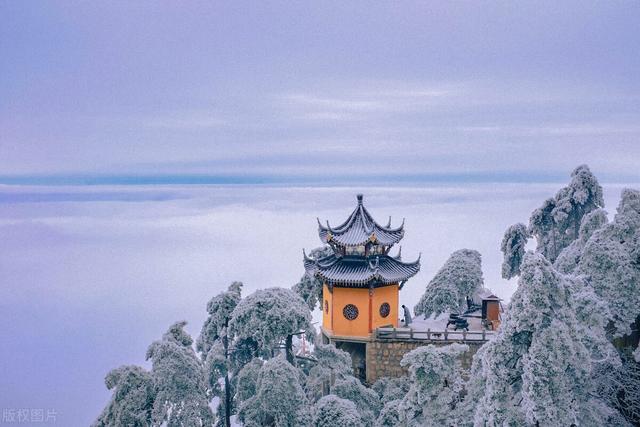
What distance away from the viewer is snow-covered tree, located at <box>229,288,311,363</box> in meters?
19.3

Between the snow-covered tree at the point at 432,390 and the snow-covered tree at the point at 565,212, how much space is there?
529 inches

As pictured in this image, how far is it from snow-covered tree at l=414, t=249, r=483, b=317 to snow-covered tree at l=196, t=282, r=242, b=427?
9.84 meters

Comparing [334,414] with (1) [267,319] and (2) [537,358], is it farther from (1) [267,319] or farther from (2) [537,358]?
(2) [537,358]

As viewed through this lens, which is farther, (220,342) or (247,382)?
(220,342)

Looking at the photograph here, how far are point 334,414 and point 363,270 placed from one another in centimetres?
751

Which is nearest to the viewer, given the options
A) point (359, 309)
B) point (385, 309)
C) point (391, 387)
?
point (391, 387)

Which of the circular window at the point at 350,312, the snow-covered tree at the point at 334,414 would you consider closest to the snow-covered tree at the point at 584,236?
the circular window at the point at 350,312

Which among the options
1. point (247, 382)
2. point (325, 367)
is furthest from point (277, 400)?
point (325, 367)

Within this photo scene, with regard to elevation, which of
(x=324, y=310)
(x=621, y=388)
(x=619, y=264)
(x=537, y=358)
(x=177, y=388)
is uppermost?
(x=619, y=264)

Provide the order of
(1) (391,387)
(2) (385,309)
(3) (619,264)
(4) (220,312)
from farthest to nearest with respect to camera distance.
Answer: (2) (385,309) < (1) (391,387) < (4) (220,312) < (3) (619,264)

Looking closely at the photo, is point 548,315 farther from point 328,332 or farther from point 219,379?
point 328,332

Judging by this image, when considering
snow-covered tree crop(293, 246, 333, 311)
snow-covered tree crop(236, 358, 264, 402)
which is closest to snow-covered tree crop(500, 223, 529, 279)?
snow-covered tree crop(293, 246, 333, 311)

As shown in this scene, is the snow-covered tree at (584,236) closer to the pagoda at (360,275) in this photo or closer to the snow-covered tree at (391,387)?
the pagoda at (360,275)

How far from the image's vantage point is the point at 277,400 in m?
17.7
